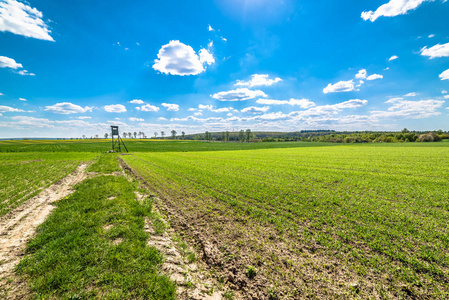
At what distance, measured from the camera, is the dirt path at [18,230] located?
3.90 m

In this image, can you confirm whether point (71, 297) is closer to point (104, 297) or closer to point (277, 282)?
point (104, 297)

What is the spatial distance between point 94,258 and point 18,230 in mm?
4528

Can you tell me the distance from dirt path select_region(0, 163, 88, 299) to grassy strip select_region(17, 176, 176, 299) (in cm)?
25

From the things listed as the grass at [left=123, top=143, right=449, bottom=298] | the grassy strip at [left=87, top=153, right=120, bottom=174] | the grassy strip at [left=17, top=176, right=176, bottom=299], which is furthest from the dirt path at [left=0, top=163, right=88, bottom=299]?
the grassy strip at [left=87, top=153, right=120, bottom=174]

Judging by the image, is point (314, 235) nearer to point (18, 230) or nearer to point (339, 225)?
point (339, 225)

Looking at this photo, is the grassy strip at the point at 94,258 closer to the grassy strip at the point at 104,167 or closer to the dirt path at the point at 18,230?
the dirt path at the point at 18,230

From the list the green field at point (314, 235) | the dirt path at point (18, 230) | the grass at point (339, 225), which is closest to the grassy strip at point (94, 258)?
the green field at point (314, 235)

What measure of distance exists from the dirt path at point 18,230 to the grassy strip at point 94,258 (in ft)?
0.82

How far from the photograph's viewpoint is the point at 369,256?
16.9 ft

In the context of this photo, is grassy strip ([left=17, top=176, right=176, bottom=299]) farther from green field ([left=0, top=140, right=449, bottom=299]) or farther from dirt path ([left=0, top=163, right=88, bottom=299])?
dirt path ([left=0, top=163, right=88, bottom=299])

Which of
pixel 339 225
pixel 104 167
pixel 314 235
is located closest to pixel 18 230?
pixel 314 235

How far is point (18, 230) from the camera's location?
637 cm

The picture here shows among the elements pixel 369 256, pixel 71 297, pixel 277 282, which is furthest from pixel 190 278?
pixel 369 256

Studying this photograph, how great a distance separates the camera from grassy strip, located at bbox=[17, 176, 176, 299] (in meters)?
3.79
